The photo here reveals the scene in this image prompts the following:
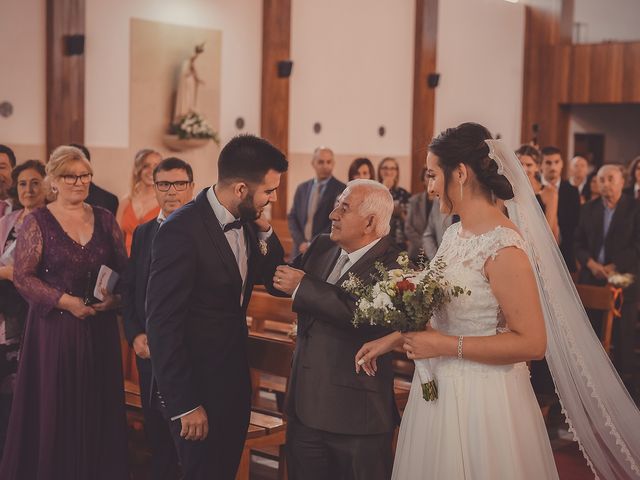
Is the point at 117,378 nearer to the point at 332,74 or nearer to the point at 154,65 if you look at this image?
the point at 154,65

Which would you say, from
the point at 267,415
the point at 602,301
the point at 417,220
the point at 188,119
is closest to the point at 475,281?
the point at 267,415

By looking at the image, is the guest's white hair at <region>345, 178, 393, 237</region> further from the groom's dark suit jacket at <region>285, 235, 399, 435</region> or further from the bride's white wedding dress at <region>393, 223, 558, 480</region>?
the bride's white wedding dress at <region>393, 223, 558, 480</region>

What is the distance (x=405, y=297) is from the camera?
2.75 m

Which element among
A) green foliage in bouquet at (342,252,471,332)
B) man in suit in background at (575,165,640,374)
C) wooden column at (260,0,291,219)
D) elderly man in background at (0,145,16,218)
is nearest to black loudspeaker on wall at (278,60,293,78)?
wooden column at (260,0,291,219)

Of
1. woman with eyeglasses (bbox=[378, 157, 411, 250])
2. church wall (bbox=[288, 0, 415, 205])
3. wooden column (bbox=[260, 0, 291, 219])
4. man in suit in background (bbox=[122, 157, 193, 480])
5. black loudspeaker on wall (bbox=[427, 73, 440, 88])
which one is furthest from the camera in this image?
black loudspeaker on wall (bbox=[427, 73, 440, 88])

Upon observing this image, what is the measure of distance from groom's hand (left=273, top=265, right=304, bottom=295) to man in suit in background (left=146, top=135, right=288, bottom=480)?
134 mm

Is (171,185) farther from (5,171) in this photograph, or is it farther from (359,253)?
(5,171)

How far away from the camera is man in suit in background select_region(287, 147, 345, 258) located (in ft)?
28.5

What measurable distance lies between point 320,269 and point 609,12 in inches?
563

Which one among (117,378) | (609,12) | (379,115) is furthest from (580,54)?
(117,378)

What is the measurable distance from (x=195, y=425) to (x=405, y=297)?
87cm

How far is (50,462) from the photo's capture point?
4.16 meters

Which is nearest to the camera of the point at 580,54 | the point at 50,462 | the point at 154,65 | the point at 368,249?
the point at 368,249

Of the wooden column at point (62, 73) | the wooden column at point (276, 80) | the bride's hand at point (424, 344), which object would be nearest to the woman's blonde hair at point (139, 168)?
the wooden column at point (62, 73)
